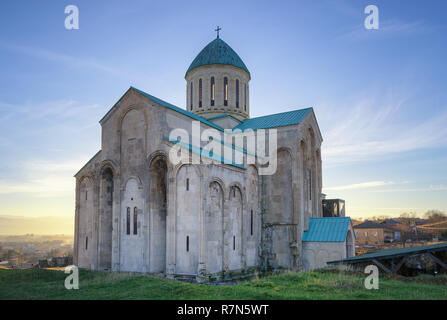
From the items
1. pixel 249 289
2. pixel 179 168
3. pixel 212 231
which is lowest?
pixel 249 289

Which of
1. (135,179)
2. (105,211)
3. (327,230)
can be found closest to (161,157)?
(135,179)

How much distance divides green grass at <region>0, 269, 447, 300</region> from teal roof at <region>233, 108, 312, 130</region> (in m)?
12.2

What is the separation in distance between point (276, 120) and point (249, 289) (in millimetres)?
15777

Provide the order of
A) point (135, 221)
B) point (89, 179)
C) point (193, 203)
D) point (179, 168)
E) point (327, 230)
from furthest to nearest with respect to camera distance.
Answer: point (89, 179)
point (327, 230)
point (135, 221)
point (179, 168)
point (193, 203)

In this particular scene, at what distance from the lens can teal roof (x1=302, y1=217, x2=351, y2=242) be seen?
877 inches

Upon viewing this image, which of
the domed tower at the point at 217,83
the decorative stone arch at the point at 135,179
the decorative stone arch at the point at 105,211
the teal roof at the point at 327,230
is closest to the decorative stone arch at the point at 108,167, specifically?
the decorative stone arch at the point at 105,211

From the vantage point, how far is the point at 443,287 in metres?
12.3

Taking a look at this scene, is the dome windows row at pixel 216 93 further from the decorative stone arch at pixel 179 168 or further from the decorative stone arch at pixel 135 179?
the decorative stone arch at pixel 179 168

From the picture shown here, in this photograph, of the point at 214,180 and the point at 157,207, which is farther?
the point at 157,207

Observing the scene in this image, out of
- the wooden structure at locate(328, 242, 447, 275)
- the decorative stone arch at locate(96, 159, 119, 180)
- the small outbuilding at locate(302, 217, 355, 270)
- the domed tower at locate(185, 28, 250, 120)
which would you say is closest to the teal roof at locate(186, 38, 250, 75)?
the domed tower at locate(185, 28, 250, 120)

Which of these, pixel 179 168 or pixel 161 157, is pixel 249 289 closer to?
pixel 179 168

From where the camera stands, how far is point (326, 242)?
73.4ft

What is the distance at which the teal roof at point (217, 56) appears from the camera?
28.9 metres
